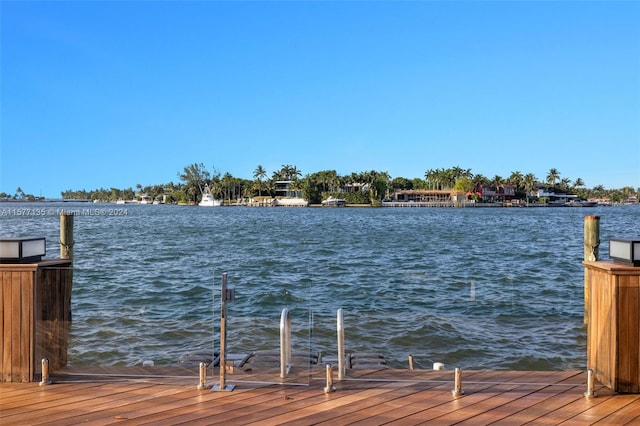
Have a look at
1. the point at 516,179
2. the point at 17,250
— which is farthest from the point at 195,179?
the point at 17,250

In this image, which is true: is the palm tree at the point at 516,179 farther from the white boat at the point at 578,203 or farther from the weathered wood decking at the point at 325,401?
the weathered wood decking at the point at 325,401

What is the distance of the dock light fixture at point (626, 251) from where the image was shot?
3832mm

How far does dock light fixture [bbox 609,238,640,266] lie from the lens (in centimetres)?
383

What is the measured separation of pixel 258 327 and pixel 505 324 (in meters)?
2.59

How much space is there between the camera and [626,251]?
3.90 meters

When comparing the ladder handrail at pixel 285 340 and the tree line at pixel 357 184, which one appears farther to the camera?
the tree line at pixel 357 184

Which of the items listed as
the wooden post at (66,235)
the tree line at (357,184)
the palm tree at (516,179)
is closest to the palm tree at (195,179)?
the tree line at (357,184)

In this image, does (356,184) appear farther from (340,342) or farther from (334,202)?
(340,342)

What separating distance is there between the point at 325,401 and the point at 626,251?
99.0 inches

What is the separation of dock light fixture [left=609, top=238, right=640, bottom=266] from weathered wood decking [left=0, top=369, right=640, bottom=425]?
38.2 inches

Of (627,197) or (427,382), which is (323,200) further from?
(427,382)

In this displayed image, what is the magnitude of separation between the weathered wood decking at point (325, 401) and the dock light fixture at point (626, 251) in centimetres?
97

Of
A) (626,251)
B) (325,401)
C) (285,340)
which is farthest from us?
(285,340)

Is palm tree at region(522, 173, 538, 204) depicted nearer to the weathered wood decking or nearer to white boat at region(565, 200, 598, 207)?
white boat at region(565, 200, 598, 207)
